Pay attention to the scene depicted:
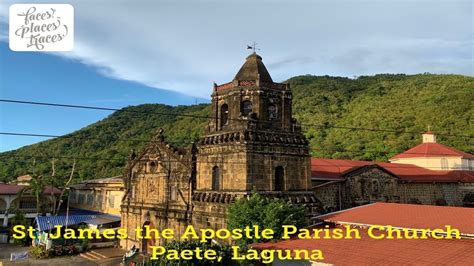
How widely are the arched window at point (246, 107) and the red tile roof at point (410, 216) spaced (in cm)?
729

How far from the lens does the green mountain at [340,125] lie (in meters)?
54.5

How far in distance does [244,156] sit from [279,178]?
2699mm

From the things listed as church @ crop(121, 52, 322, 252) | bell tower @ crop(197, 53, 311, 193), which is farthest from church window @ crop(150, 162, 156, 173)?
bell tower @ crop(197, 53, 311, 193)

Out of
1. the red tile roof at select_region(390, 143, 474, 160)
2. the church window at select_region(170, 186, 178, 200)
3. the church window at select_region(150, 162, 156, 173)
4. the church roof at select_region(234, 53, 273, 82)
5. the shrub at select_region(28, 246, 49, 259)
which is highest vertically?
the church roof at select_region(234, 53, 273, 82)

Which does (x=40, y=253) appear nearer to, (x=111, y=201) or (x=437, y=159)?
(x=111, y=201)

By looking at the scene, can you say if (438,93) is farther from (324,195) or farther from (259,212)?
(259,212)

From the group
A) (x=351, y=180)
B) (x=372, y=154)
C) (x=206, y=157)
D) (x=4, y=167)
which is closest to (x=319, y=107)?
(x=372, y=154)

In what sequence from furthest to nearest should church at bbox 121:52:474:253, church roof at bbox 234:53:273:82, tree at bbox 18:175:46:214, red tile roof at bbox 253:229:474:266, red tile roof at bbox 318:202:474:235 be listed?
tree at bbox 18:175:46:214 → church roof at bbox 234:53:273:82 → church at bbox 121:52:474:253 → red tile roof at bbox 318:202:474:235 → red tile roof at bbox 253:229:474:266

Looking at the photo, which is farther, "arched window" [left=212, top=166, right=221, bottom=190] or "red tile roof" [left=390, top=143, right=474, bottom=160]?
"red tile roof" [left=390, top=143, right=474, bottom=160]

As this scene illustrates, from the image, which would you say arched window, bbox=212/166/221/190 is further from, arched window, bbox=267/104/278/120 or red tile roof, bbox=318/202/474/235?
red tile roof, bbox=318/202/474/235

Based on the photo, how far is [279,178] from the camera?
22.0m

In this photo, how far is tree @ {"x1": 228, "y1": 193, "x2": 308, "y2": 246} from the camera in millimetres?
18484

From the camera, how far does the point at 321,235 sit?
18.7 meters

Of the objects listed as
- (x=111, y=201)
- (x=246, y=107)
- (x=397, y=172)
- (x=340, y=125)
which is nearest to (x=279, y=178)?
(x=246, y=107)
